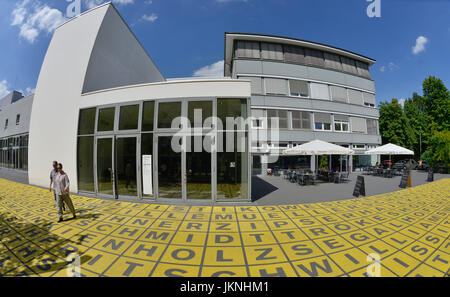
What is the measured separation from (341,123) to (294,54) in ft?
32.2

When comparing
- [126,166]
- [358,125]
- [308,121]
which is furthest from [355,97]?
[126,166]

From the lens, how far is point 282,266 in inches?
118

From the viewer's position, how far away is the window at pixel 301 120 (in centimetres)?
1655

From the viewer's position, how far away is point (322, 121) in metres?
17.3

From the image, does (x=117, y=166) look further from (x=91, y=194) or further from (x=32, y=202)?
(x=32, y=202)

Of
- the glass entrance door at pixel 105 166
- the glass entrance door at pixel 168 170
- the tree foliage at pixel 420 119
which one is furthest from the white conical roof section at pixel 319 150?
the tree foliage at pixel 420 119

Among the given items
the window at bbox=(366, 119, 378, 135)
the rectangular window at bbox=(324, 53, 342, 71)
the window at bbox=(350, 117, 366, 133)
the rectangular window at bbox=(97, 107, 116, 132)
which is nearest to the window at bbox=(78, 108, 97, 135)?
the rectangular window at bbox=(97, 107, 116, 132)

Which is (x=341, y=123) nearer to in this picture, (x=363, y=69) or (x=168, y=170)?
(x=363, y=69)

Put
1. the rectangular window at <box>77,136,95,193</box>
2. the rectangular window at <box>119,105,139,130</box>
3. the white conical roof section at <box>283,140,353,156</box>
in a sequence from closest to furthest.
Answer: the rectangular window at <box>119,105,139,130</box>
the rectangular window at <box>77,136,95,193</box>
the white conical roof section at <box>283,140,353,156</box>

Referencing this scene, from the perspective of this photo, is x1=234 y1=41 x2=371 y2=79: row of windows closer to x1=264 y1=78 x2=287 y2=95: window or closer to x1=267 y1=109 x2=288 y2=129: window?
x1=264 y1=78 x2=287 y2=95: window

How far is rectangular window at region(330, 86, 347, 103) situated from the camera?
18.1 metres

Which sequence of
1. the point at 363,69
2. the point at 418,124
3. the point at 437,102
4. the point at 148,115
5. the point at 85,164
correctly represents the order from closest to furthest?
the point at 148,115 → the point at 85,164 → the point at 363,69 → the point at 437,102 → the point at 418,124

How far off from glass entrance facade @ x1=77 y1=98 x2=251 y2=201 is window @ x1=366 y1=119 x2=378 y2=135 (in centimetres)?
2154
